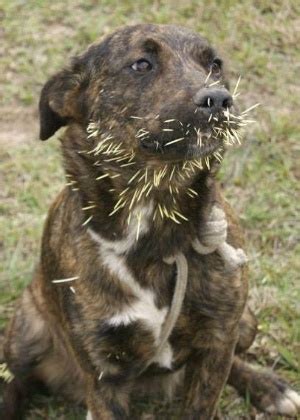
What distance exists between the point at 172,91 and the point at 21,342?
1695 millimetres

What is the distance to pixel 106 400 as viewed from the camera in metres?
3.83

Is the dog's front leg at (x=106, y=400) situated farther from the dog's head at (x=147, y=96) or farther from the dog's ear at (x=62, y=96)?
the dog's ear at (x=62, y=96)

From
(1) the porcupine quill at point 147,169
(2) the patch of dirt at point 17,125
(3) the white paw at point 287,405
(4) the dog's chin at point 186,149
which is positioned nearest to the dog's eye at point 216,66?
(1) the porcupine quill at point 147,169

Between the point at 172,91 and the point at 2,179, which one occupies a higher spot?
the point at 172,91

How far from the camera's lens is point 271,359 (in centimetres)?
469

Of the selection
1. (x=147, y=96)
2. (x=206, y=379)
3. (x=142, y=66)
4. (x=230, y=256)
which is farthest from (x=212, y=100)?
(x=206, y=379)

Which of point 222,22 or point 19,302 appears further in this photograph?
point 222,22

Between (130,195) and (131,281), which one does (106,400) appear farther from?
(130,195)

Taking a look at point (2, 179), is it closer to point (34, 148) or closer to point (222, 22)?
point (34, 148)

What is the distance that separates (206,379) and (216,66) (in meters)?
1.33

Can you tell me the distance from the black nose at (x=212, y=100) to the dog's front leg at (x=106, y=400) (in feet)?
4.32

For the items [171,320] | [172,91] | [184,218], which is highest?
[172,91]

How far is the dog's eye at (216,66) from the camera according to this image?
3.68 metres

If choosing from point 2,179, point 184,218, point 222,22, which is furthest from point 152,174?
point 222,22
